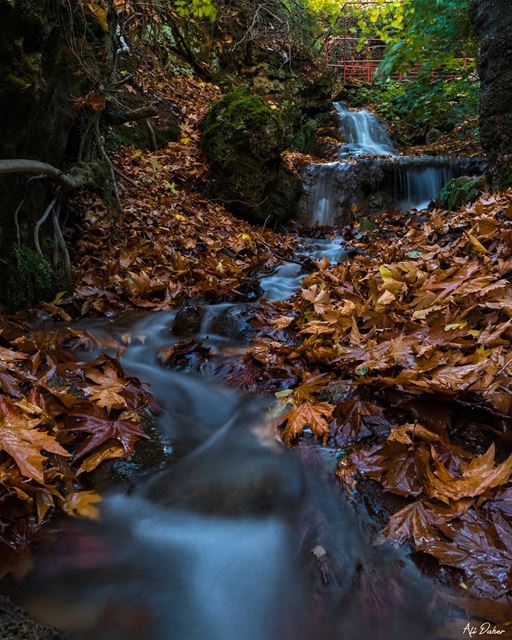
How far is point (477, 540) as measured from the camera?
138 centimetres

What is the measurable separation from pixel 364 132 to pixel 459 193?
29.7 ft

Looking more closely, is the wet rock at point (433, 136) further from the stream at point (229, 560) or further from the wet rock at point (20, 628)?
the wet rock at point (20, 628)

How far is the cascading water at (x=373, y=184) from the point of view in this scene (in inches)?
341

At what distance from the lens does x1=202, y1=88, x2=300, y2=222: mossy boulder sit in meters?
Result: 7.20

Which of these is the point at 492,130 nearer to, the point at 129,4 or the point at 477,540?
Result: the point at 477,540

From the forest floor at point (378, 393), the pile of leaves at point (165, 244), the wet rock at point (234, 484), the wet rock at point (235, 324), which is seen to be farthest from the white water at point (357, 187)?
the wet rock at point (234, 484)

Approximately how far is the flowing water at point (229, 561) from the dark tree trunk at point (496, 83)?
4.54 meters

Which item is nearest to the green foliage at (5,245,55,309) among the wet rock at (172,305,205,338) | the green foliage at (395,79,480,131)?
the wet rock at (172,305,205,338)

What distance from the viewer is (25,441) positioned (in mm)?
1618

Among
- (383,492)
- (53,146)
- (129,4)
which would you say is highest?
(129,4)

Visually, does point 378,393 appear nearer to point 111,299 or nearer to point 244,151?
point 111,299

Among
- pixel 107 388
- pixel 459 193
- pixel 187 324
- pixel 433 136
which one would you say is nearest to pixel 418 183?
pixel 459 193

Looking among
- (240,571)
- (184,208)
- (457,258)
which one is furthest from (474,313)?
(184,208)

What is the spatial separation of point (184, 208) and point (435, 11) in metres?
6.20
